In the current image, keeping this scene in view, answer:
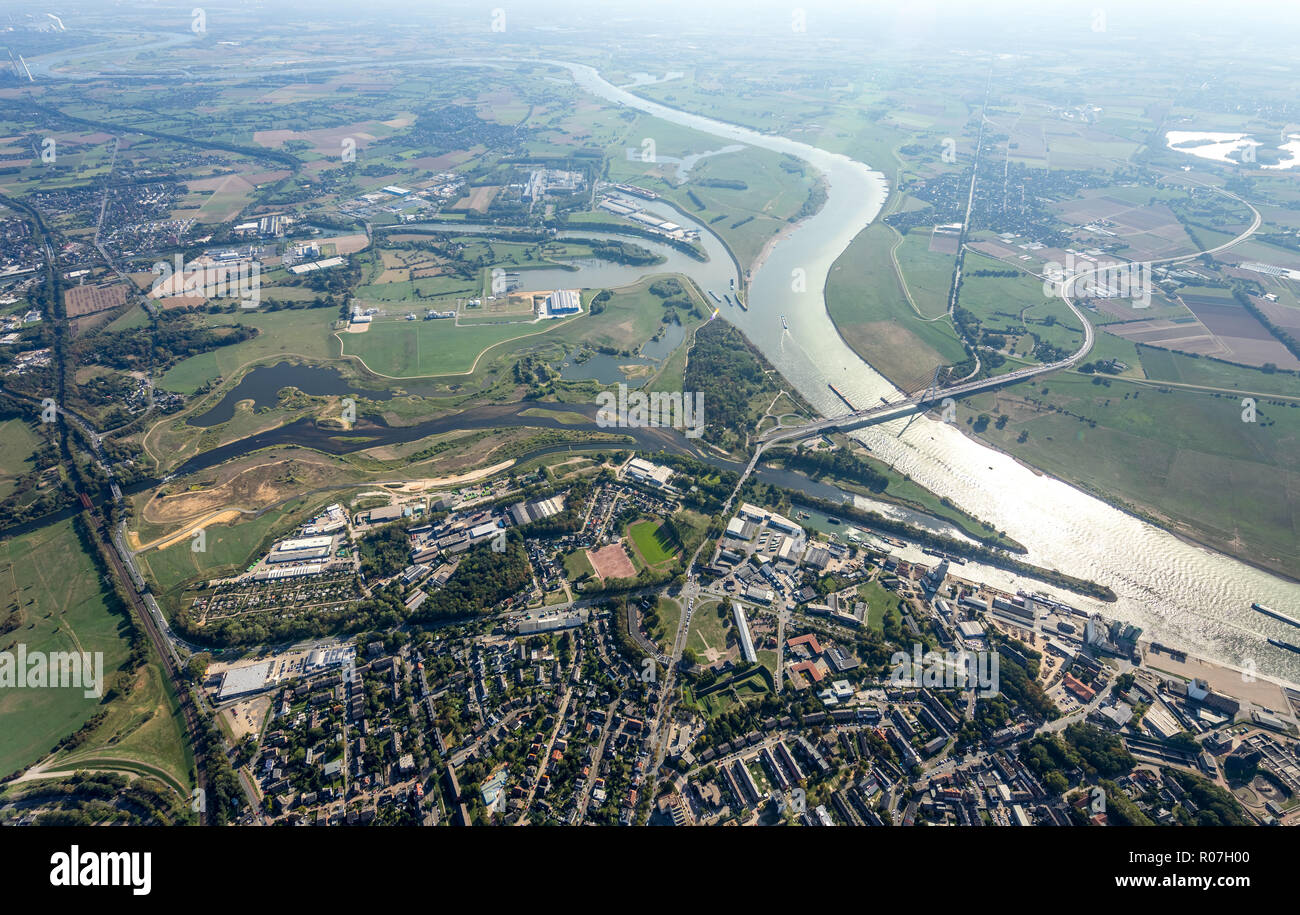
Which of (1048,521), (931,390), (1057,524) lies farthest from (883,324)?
(1057,524)

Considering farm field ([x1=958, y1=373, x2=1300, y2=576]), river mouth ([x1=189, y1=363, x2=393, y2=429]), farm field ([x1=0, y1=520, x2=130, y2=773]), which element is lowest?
farm field ([x1=0, y1=520, x2=130, y2=773])

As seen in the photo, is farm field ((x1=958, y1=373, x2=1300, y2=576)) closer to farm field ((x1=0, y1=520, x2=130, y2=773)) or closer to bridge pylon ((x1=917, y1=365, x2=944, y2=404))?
bridge pylon ((x1=917, y1=365, x2=944, y2=404))

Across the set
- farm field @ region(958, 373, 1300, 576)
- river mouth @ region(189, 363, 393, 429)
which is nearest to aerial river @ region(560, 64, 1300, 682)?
farm field @ region(958, 373, 1300, 576)

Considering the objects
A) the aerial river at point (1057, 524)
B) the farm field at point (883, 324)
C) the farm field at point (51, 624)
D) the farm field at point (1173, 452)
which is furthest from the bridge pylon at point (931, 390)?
the farm field at point (51, 624)

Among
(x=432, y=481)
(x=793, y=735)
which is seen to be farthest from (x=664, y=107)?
(x=793, y=735)

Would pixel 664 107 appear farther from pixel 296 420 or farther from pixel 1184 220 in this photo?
pixel 296 420

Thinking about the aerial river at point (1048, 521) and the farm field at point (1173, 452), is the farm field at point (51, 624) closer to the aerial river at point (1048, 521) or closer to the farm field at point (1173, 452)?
the aerial river at point (1048, 521)

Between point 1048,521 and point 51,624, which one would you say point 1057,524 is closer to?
point 1048,521

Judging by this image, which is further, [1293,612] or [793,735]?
[1293,612]

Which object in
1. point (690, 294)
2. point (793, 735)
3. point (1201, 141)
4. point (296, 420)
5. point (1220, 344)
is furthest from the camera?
point (1201, 141)
